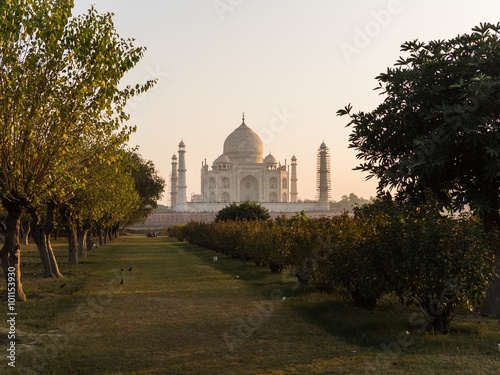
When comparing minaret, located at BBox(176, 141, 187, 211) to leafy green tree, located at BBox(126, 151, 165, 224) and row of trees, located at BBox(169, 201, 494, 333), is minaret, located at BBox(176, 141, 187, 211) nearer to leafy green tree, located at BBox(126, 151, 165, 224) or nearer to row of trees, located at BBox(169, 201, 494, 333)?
leafy green tree, located at BBox(126, 151, 165, 224)

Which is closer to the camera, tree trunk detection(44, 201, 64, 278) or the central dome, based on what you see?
tree trunk detection(44, 201, 64, 278)

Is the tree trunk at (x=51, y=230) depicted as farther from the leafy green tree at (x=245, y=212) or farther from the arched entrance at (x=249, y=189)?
the arched entrance at (x=249, y=189)

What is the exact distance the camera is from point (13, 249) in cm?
1486

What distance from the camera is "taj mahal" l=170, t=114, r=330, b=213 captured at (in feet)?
395

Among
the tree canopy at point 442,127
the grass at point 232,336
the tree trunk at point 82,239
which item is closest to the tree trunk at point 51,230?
the grass at point 232,336

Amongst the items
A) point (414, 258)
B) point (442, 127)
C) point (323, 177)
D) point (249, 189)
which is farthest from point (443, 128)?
point (249, 189)

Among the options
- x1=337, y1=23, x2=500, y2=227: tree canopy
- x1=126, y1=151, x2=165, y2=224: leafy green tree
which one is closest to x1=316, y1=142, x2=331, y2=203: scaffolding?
x1=126, y1=151, x2=165, y2=224: leafy green tree

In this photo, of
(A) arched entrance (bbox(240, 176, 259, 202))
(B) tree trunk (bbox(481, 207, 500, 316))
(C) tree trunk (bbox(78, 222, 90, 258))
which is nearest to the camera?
(B) tree trunk (bbox(481, 207, 500, 316))

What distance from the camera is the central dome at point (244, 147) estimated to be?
412 ft

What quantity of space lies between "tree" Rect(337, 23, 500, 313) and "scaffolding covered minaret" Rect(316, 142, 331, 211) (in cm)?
10693

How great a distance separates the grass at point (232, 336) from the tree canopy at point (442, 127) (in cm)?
241

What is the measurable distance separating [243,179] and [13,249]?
111 m

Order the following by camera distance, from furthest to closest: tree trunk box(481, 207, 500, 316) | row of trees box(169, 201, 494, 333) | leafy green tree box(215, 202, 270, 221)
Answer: leafy green tree box(215, 202, 270, 221) < tree trunk box(481, 207, 500, 316) < row of trees box(169, 201, 494, 333)

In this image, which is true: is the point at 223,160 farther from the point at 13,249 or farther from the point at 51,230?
the point at 13,249
